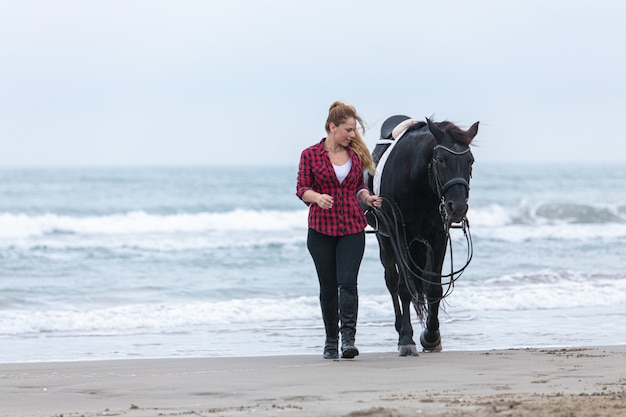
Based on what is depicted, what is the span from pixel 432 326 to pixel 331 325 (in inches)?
39.5

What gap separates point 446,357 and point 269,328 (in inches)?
130

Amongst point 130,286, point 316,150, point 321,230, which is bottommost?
point 130,286

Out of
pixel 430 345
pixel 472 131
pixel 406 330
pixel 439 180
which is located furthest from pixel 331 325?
pixel 472 131

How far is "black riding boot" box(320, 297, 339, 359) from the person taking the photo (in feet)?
22.6

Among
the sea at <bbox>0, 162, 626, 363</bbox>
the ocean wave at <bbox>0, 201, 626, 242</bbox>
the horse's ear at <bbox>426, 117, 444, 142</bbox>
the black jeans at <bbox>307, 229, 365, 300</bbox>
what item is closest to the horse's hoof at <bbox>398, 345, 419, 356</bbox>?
the black jeans at <bbox>307, 229, 365, 300</bbox>

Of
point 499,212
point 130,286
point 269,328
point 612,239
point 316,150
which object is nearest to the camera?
point 316,150

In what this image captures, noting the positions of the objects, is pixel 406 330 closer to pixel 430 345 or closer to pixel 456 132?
pixel 430 345

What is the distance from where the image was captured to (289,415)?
14.8 feet

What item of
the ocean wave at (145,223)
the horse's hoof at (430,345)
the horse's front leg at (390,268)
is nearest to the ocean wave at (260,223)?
the ocean wave at (145,223)

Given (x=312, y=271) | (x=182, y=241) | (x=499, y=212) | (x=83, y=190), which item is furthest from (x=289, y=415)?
(x=83, y=190)

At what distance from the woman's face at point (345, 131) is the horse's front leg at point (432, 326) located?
1.46 metres

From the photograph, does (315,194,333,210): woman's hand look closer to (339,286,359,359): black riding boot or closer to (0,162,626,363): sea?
(339,286,359,359): black riding boot

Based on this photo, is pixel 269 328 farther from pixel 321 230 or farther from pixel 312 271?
pixel 312 271

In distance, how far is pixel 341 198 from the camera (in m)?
6.58
